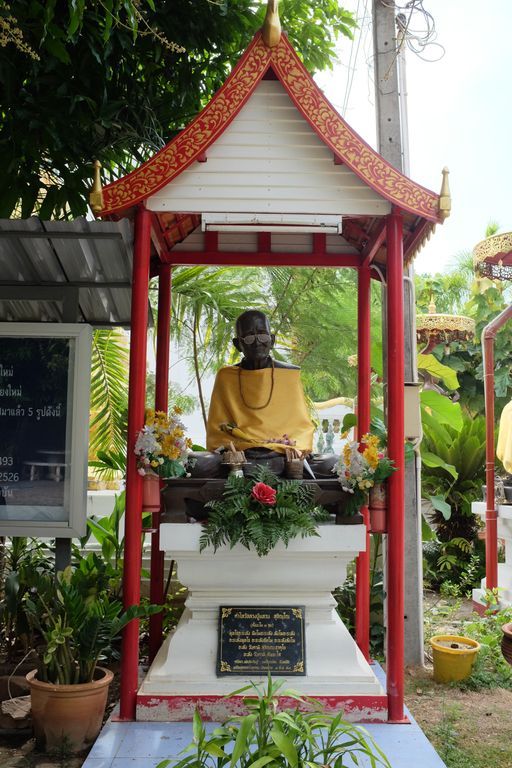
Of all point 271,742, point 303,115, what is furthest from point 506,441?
point 271,742

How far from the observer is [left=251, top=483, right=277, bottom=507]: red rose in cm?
457

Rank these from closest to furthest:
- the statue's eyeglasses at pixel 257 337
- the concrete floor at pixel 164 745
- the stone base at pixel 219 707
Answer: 1. the concrete floor at pixel 164 745
2. the stone base at pixel 219 707
3. the statue's eyeglasses at pixel 257 337

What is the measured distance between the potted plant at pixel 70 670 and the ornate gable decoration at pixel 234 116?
256 centimetres

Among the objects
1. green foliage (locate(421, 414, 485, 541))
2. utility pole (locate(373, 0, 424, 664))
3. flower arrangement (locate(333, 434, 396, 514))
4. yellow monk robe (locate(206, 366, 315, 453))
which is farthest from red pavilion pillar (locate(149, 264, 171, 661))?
green foliage (locate(421, 414, 485, 541))

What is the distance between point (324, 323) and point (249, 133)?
4485mm

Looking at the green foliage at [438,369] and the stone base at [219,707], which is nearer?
the stone base at [219,707]

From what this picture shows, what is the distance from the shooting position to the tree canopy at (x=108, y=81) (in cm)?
597

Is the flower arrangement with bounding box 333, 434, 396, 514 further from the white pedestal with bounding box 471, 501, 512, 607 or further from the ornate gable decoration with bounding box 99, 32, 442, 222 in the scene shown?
the white pedestal with bounding box 471, 501, 512, 607

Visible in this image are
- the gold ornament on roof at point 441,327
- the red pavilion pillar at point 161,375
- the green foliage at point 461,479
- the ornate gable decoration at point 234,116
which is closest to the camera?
the ornate gable decoration at point 234,116

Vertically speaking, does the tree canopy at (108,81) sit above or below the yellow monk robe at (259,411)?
above

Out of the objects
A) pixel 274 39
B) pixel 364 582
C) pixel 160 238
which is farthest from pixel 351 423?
pixel 274 39

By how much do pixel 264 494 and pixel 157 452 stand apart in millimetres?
743

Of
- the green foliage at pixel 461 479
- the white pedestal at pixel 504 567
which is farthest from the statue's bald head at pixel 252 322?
the green foliage at pixel 461 479

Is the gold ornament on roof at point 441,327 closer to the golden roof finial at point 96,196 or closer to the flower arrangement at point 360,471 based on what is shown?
the flower arrangement at point 360,471
